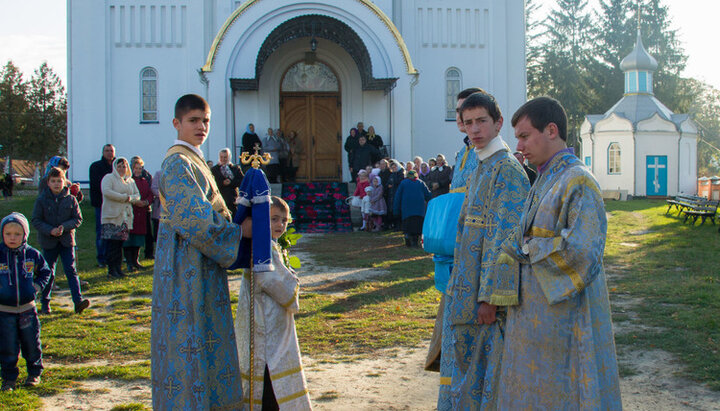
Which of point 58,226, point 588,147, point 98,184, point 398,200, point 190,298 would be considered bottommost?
point 190,298

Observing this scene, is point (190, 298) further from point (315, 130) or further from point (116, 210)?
point (315, 130)

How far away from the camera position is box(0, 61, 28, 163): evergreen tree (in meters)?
43.3

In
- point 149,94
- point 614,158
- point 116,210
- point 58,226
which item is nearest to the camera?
point 58,226

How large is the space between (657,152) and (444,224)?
36.1 metres

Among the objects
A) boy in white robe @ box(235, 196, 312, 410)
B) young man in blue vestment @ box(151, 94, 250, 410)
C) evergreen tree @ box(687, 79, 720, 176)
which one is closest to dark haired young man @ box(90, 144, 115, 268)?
boy in white robe @ box(235, 196, 312, 410)

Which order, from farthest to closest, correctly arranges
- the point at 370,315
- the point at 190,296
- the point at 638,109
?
1. the point at 638,109
2. the point at 370,315
3. the point at 190,296

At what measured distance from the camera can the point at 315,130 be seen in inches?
902

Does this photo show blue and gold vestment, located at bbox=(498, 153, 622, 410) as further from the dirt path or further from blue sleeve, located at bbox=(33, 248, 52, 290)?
blue sleeve, located at bbox=(33, 248, 52, 290)

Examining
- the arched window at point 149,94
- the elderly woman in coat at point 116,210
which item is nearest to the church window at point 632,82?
the arched window at point 149,94

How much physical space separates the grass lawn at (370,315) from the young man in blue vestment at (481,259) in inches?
98.5

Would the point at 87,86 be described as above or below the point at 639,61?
below

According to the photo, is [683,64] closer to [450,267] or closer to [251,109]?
[251,109]

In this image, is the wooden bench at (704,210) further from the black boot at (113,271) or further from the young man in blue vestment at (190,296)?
the young man in blue vestment at (190,296)

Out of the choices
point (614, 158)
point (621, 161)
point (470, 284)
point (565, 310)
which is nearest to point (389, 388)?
point (470, 284)
